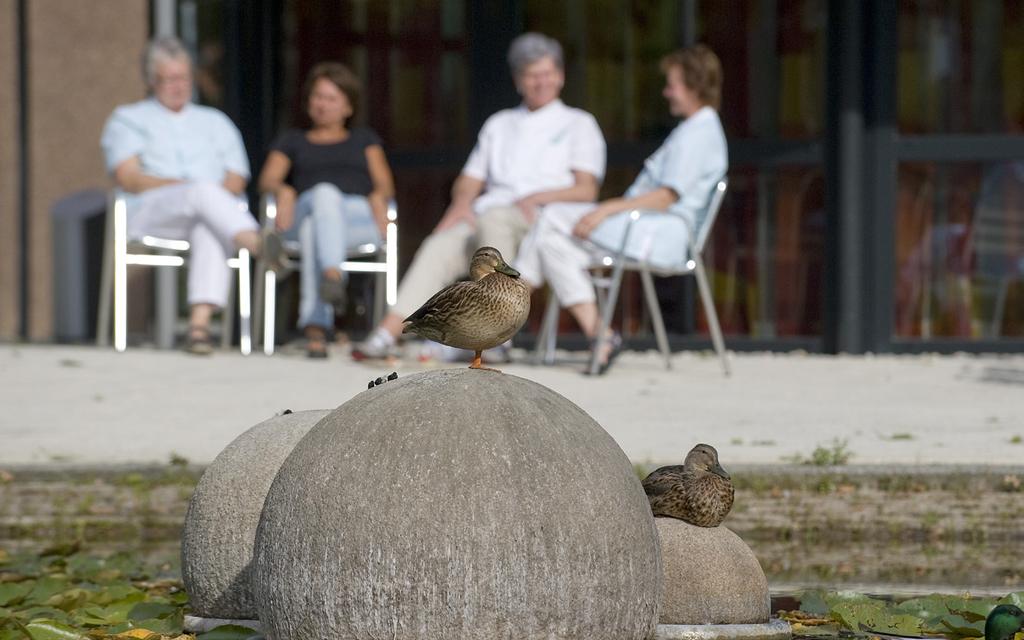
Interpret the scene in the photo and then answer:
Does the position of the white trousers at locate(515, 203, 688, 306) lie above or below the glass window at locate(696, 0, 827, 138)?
below

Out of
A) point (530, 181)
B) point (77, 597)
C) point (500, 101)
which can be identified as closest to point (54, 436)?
point (77, 597)

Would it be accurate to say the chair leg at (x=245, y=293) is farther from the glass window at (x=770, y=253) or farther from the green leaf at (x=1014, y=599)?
the green leaf at (x=1014, y=599)

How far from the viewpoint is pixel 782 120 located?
12328 millimetres

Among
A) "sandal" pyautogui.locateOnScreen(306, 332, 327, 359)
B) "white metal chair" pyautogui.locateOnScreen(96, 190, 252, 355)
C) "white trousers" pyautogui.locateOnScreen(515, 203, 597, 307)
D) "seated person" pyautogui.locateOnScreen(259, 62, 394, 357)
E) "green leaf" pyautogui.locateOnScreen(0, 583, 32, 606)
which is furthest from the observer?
"white metal chair" pyautogui.locateOnScreen(96, 190, 252, 355)

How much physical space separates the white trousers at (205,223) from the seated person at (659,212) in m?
1.90

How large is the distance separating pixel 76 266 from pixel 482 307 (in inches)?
384

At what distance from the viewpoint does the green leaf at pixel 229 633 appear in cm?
464

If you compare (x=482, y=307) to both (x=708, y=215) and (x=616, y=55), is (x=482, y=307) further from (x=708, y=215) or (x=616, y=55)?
(x=616, y=55)

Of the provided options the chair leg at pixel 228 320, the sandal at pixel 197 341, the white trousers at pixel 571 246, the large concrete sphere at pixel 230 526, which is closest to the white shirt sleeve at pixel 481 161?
the white trousers at pixel 571 246

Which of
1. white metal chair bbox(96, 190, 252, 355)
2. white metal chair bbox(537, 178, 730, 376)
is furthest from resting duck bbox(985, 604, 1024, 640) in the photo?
white metal chair bbox(96, 190, 252, 355)

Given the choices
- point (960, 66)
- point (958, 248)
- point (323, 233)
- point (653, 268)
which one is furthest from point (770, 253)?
point (323, 233)

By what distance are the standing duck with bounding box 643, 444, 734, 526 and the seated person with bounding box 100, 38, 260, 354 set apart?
594 centimetres

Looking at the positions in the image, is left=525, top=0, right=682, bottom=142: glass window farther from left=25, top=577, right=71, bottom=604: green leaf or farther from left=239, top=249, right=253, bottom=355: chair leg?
left=25, top=577, right=71, bottom=604: green leaf

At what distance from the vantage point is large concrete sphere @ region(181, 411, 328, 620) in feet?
15.9
